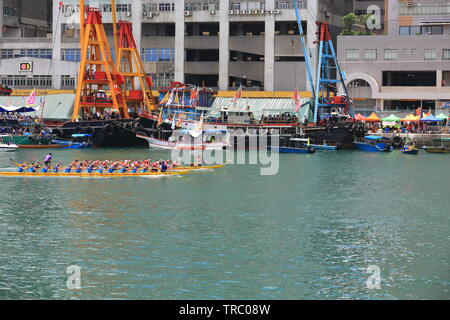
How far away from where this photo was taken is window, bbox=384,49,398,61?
497 ft

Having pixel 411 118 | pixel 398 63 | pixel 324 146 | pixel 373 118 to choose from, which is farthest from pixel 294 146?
pixel 398 63

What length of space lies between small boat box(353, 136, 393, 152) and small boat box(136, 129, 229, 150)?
71.0 feet

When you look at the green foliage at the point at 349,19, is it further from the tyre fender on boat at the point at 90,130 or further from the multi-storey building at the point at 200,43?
the tyre fender on boat at the point at 90,130

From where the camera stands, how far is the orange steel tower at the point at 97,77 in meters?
136

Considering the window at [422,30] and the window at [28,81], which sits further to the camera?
the window at [28,81]

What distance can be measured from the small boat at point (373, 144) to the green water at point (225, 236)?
39.2m

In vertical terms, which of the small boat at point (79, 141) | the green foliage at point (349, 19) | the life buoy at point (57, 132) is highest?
the green foliage at point (349, 19)

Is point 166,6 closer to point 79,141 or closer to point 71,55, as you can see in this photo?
point 71,55

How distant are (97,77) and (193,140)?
19901 mm

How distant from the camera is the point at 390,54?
497 ft

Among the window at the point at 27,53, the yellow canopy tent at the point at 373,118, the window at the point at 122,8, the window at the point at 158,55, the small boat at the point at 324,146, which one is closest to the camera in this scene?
the small boat at the point at 324,146

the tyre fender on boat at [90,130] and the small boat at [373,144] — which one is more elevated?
the tyre fender on boat at [90,130]

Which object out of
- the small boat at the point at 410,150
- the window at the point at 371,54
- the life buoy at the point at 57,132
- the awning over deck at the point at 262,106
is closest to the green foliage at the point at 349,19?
the window at the point at 371,54
